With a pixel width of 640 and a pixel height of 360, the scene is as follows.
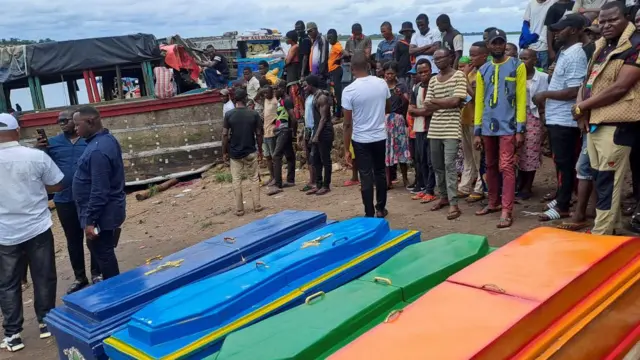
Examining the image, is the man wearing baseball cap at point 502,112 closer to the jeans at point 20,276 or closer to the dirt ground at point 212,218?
the dirt ground at point 212,218

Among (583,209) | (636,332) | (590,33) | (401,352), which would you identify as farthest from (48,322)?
(590,33)

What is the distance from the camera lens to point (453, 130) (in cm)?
549

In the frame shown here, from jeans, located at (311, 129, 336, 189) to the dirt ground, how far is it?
0.90 feet

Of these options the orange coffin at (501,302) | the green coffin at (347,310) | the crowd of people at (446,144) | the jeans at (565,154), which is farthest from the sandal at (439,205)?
the orange coffin at (501,302)


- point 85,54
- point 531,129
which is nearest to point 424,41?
point 531,129

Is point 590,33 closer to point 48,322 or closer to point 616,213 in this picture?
point 616,213

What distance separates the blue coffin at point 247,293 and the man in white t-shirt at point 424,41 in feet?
19.2

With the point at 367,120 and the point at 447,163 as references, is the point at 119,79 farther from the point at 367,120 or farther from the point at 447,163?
the point at 447,163

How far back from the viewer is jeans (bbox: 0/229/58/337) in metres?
4.23

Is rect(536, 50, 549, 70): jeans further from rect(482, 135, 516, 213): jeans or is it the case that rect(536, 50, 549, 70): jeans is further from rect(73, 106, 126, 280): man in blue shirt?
rect(73, 106, 126, 280): man in blue shirt

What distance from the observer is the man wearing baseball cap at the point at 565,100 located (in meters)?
4.58

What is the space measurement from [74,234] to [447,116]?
417 centimetres

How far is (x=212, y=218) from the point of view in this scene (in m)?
8.00

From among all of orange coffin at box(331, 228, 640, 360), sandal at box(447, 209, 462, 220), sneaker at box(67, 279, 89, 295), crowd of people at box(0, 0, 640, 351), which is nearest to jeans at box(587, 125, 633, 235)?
crowd of people at box(0, 0, 640, 351)
